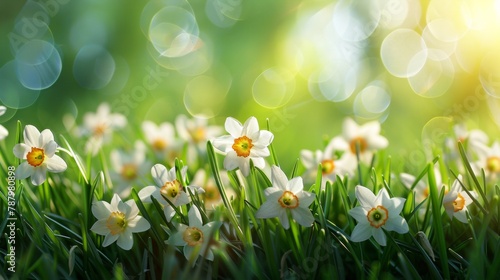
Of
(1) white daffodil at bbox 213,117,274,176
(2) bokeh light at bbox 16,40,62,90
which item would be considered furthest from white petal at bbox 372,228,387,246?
(2) bokeh light at bbox 16,40,62,90

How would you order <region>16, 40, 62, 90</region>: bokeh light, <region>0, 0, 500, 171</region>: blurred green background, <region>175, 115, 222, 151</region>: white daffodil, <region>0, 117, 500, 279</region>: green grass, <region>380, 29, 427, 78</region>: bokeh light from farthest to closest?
<region>380, 29, 427, 78</region>: bokeh light → <region>16, 40, 62, 90</region>: bokeh light → <region>0, 0, 500, 171</region>: blurred green background → <region>175, 115, 222, 151</region>: white daffodil → <region>0, 117, 500, 279</region>: green grass

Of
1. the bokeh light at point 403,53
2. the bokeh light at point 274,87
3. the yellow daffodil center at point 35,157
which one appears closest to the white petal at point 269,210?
the yellow daffodil center at point 35,157

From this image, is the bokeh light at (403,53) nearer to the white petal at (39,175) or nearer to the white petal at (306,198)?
the white petal at (306,198)

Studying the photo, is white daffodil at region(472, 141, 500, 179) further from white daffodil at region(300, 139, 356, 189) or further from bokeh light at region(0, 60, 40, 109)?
bokeh light at region(0, 60, 40, 109)

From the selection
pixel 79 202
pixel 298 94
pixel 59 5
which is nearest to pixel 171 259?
pixel 79 202

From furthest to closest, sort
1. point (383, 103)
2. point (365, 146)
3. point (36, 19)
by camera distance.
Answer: point (36, 19), point (383, 103), point (365, 146)

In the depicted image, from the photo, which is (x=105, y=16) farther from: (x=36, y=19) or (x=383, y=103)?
(x=383, y=103)
